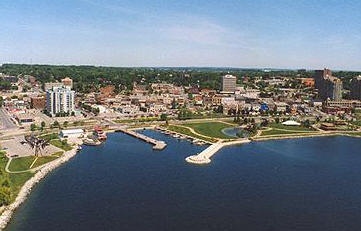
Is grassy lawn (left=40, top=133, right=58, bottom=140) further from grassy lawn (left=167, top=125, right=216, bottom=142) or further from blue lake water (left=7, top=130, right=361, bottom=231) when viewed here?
grassy lawn (left=167, top=125, right=216, bottom=142)

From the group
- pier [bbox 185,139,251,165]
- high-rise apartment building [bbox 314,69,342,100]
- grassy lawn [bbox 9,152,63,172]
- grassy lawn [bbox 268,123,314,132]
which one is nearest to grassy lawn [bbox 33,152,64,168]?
grassy lawn [bbox 9,152,63,172]

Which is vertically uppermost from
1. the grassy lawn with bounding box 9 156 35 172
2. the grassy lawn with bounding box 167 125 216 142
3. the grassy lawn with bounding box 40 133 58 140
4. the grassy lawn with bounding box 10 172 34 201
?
the grassy lawn with bounding box 167 125 216 142

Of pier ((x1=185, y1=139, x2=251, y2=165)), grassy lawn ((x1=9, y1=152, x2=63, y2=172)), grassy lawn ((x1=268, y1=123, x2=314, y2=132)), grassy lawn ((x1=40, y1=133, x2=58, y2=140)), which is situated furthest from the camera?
grassy lawn ((x1=268, y1=123, x2=314, y2=132))

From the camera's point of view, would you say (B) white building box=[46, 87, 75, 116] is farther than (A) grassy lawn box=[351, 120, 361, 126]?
Yes

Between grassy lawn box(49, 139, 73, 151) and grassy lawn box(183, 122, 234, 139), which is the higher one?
grassy lawn box(183, 122, 234, 139)

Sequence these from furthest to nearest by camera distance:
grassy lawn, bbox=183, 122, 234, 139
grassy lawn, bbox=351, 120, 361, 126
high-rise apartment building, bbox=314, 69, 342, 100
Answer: high-rise apartment building, bbox=314, 69, 342, 100
grassy lawn, bbox=351, 120, 361, 126
grassy lawn, bbox=183, 122, 234, 139

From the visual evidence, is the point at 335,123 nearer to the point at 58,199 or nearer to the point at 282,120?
the point at 282,120

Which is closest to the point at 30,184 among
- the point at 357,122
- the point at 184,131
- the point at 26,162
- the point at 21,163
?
the point at 21,163

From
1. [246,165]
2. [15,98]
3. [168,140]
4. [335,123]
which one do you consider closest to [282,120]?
[335,123]
